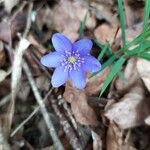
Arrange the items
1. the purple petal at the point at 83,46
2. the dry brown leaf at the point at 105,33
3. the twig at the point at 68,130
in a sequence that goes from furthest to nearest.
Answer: the dry brown leaf at the point at 105,33 → the twig at the point at 68,130 → the purple petal at the point at 83,46

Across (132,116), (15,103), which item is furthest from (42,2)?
(132,116)

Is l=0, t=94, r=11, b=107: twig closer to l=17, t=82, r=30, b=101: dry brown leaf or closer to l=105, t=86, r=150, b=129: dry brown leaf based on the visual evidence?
l=17, t=82, r=30, b=101: dry brown leaf

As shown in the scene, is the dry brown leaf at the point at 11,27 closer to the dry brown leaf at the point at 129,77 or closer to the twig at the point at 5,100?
the twig at the point at 5,100

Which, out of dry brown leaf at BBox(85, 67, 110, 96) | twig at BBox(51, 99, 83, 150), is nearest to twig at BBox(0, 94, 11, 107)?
twig at BBox(51, 99, 83, 150)

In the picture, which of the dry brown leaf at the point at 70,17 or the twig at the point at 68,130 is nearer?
the twig at the point at 68,130

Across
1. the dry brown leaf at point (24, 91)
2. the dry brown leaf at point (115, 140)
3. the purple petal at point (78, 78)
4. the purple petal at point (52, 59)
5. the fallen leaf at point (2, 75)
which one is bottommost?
the dry brown leaf at point (115, 140)

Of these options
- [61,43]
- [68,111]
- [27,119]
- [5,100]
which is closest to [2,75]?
[5,100]

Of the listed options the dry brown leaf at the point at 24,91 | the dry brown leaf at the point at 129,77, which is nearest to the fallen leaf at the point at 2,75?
the dry brown leaf at the point at 24,91
